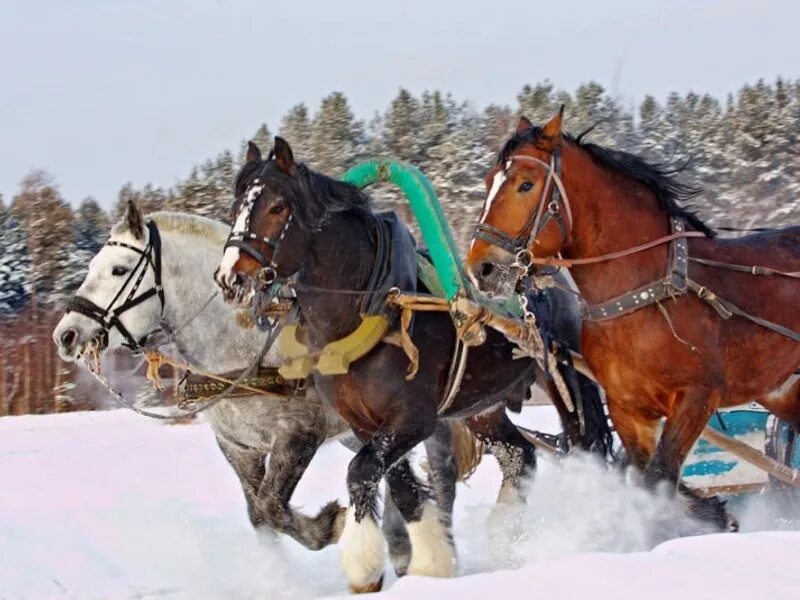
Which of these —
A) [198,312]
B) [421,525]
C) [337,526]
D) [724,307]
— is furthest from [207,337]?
[724,307]

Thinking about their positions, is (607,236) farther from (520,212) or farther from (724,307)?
(724,307)

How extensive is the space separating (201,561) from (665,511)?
3.14 m

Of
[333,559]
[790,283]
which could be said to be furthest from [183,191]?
[790,283]

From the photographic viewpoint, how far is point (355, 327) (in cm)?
540

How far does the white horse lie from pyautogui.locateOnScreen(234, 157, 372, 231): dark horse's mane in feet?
3.38

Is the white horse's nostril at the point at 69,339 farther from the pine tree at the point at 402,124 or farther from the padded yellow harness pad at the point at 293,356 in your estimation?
the pine tree at the point at 402,124

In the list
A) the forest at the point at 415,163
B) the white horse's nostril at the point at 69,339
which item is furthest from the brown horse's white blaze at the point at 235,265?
the forest at the point at 415,163

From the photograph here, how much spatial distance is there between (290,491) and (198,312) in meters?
1.14

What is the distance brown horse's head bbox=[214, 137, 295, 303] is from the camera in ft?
16.4

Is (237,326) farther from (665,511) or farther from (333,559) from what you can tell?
(665,511)

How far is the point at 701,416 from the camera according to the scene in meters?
4.81

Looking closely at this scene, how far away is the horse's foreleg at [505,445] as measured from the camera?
6.83m

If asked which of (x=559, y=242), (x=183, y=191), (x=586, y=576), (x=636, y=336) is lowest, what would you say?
(x=183, y=191)

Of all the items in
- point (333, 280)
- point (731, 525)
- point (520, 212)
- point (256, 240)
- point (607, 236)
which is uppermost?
point (520, 212)
